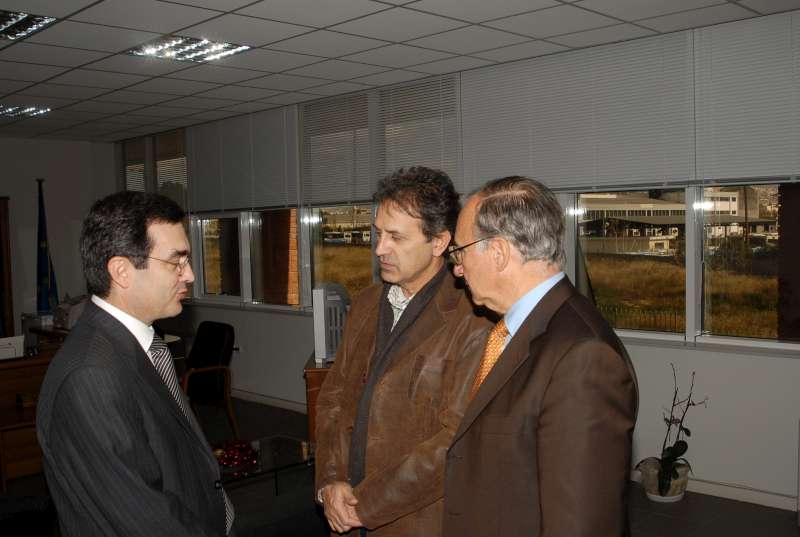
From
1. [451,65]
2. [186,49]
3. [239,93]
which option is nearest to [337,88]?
[239,93]

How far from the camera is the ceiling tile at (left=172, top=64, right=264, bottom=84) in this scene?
5.73 metres

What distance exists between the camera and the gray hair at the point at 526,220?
5.21 feet

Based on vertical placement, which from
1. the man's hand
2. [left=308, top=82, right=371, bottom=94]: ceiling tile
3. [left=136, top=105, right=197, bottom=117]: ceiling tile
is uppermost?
Answer: [left=136, top=105, right=197, bottom=117]: ceiling tile

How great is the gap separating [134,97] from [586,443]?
258 inches

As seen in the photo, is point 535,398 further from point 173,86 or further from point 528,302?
point 173,86

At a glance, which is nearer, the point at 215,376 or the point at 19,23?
the point at 19,23

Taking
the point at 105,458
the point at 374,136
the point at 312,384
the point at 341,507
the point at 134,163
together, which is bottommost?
the point at 312,384

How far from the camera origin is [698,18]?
4.53 metres

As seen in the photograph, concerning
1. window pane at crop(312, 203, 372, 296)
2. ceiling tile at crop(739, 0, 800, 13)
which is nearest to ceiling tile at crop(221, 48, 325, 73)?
window pane at crop(312, 203, 372, 296)

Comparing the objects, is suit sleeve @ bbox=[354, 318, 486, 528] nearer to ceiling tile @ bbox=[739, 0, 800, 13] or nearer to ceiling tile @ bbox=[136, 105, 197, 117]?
ceiling tile @ bbox=[739, 0, 800, 13]

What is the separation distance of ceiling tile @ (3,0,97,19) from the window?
5825 mm

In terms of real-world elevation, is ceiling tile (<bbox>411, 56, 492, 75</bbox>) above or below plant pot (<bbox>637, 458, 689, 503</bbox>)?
above

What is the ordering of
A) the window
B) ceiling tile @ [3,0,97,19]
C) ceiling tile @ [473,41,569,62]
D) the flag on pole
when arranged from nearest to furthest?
ceiling tile @ [3,0,97,19] → ceiling tile @ [473,41,569,62] → the flag on pole → the window

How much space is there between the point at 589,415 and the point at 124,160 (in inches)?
393
